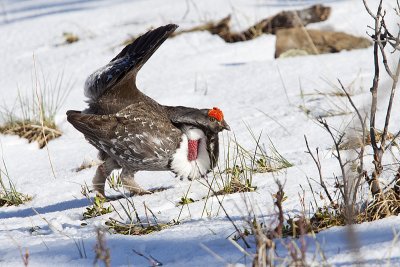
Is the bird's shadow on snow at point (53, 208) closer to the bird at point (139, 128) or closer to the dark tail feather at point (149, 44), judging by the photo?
the bird at point (139, 128)

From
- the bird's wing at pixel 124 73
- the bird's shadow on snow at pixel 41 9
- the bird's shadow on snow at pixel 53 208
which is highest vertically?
the bird's wing at pixel 124 73

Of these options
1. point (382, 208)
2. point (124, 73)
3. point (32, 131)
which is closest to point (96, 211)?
point (124, 73)

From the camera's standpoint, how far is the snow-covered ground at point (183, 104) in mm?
3426

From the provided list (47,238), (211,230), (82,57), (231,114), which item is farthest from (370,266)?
(82,57)

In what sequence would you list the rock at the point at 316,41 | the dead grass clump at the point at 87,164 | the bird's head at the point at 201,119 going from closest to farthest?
1. the bird's head at the point at 201,119
2. the dead grass clump at the point at 87,164
3. the rock at the point at 316,41

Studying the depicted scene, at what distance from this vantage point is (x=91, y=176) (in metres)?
5.91

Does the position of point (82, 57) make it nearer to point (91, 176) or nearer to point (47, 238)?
point (91, 176)

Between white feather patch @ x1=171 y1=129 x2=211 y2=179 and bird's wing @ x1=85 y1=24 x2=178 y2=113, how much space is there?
Answer: 52 cm

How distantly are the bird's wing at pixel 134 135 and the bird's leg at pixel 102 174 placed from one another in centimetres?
12

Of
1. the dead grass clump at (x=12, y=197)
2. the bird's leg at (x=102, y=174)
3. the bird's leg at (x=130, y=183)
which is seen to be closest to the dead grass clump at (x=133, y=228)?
the bird's leg at (x=130, y=183)

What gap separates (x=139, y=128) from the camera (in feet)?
17.9

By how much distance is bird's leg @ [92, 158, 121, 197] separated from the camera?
546cm

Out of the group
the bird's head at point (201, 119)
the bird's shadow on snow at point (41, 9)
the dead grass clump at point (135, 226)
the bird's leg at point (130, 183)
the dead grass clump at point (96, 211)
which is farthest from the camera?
the bird's shadow on snow at point (41, 9)

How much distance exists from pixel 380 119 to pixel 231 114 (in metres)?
1.52
